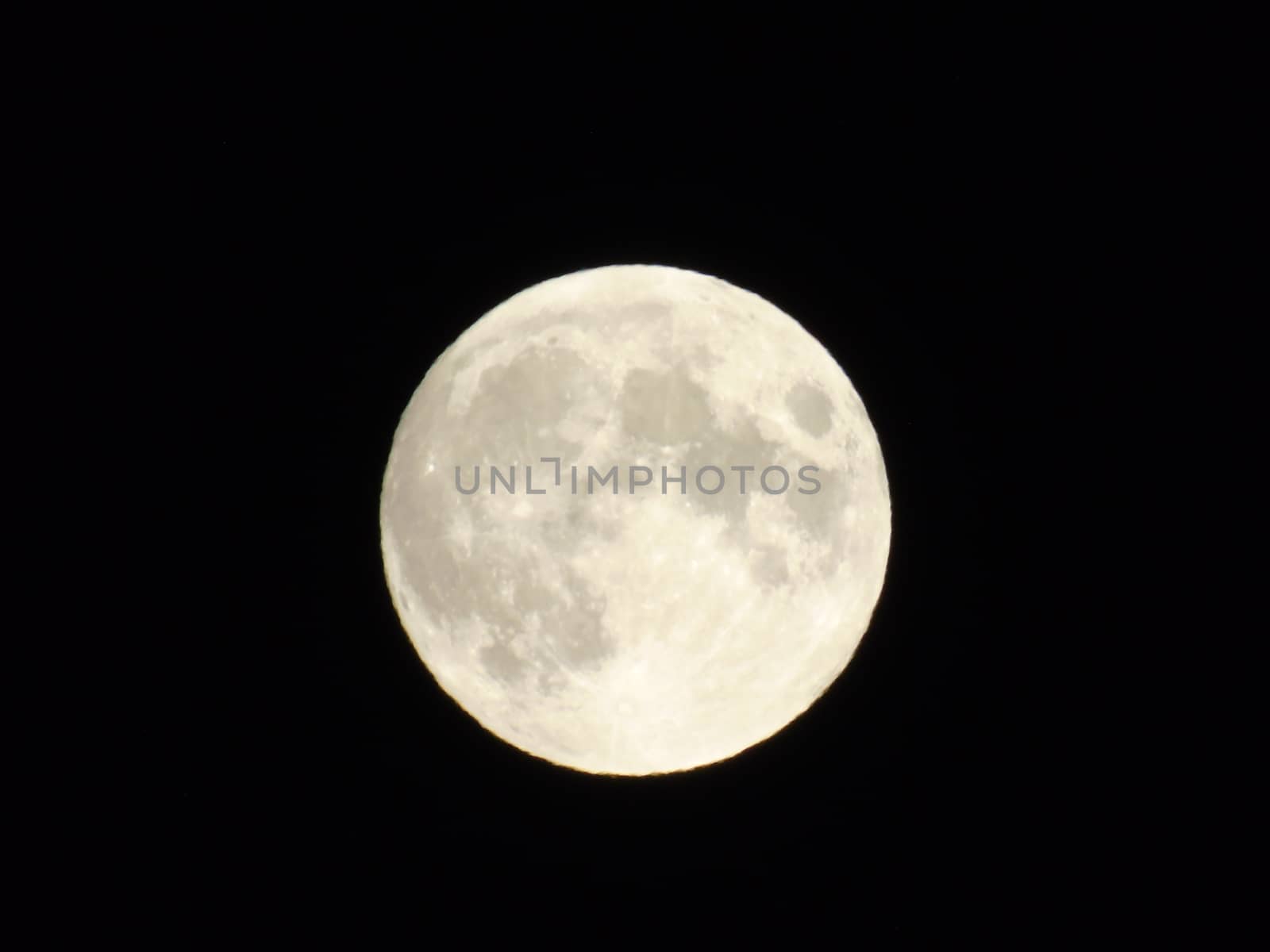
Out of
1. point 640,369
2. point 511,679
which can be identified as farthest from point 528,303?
point 511,679

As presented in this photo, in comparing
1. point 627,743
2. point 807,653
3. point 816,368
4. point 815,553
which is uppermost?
point 816,368

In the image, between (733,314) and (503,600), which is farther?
(733,314)

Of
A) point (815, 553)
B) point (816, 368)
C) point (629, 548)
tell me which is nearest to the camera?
point (629, 548)

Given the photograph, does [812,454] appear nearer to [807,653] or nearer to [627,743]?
[807,653]

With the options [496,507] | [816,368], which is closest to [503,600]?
[496,507]

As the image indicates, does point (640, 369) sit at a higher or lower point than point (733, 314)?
lower

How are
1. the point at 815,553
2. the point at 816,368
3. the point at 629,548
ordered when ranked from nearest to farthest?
the point at 629,548 → the point at 815,553 → the point at 816,368

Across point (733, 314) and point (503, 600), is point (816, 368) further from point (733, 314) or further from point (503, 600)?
point (503, 600)
